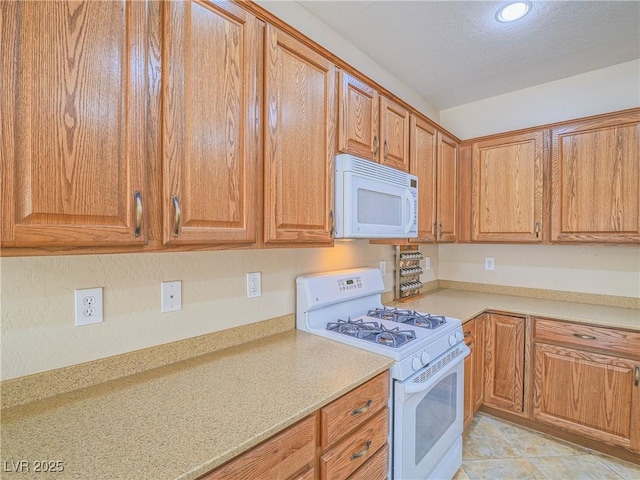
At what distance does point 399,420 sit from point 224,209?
1129 mm

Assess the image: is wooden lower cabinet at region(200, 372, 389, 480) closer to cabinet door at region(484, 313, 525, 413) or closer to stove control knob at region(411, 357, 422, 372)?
stove control knob at region(411, 357, 422, 372)

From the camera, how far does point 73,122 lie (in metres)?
0.81

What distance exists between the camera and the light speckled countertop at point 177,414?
754 mm

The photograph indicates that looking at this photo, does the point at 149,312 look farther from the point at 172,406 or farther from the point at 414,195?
the point at 414,195

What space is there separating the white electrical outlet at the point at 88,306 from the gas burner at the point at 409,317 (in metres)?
1.43

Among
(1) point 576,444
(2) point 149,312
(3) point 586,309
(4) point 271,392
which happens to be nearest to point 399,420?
(4) point 271,392

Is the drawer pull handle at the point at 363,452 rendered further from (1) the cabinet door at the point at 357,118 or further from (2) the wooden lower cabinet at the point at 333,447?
(1) the cabinet door at the point at 357,118

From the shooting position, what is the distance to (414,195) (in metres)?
2.07

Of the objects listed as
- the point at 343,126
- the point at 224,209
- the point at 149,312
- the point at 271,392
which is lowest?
the point at 271,392

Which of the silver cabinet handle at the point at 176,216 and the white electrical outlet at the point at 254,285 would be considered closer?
the silver cabinet handle at the point at 176,216

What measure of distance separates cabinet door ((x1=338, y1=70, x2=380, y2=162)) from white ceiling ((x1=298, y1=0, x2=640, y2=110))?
483mm

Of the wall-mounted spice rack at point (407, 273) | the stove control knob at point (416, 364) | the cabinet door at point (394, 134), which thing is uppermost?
the cabinet door at point (394, 134)

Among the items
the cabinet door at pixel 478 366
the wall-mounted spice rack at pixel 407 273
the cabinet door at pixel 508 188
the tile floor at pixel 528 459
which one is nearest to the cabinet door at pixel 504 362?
the cabinet door at pixel 478 366

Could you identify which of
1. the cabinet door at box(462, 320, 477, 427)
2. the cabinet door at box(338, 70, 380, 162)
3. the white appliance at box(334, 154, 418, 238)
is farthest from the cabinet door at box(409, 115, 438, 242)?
the cabinet door at box(462, 320, 477, 427)
